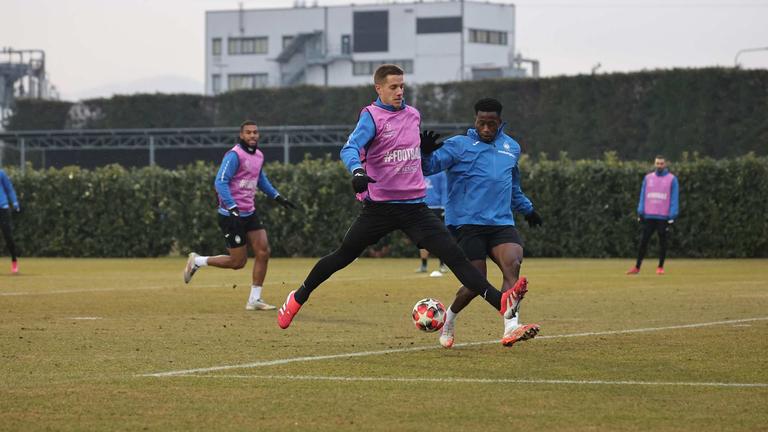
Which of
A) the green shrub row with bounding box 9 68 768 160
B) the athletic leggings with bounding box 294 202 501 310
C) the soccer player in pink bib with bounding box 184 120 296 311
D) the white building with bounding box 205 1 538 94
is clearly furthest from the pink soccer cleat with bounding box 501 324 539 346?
the white building with bounding box 205 1 538 94

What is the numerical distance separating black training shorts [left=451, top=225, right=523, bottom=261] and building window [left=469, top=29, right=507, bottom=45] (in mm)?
95259

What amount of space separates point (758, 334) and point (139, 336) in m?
5.61

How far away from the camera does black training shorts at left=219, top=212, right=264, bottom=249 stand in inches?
661

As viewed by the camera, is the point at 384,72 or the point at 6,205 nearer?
the point at 384,72

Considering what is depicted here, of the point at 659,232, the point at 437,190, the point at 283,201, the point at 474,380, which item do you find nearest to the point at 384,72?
the point at 474,380

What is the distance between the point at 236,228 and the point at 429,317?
5568 millimetres

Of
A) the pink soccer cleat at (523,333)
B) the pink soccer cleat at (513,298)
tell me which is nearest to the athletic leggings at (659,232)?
the pink soccer cleat at (513,298)

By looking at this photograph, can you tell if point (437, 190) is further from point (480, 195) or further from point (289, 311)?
point (480, 195)

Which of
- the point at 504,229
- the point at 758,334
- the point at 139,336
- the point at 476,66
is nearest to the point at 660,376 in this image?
the point at 504,229

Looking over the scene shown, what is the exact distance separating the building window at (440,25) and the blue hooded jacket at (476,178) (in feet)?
305

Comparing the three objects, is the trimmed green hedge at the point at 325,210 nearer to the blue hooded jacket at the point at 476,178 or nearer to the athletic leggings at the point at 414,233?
the blue hooded jacket at the point at 476,178

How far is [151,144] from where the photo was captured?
64250 mm

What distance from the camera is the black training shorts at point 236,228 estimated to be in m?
16.8

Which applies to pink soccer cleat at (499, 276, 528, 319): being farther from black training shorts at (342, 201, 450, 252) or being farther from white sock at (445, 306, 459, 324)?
white sock at (445, 306, 459, 324)
